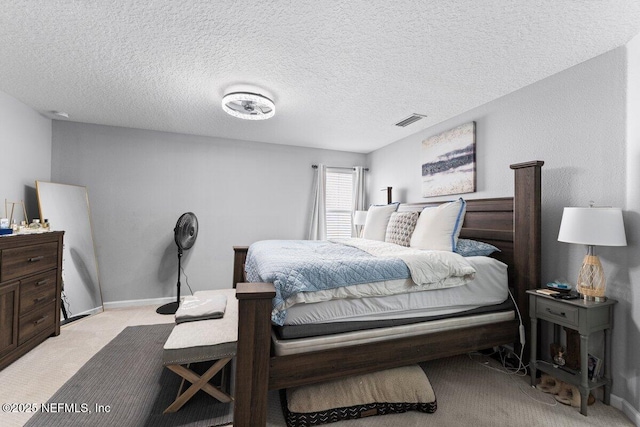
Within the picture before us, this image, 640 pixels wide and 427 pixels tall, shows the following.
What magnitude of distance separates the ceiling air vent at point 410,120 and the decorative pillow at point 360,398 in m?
2.62

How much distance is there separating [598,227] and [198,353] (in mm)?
2574

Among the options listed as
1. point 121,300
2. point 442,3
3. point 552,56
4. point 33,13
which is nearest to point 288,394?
point 442,3

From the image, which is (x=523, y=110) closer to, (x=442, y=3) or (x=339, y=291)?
(x=442, y=3)

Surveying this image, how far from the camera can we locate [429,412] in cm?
176

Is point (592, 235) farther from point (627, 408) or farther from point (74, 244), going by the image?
point (74, 244)

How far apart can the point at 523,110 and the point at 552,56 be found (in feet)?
1.79

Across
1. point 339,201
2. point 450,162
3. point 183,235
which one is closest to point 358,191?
point 339,201

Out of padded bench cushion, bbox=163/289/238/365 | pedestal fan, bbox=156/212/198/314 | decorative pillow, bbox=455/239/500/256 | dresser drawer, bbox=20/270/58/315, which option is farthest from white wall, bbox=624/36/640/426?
dresser drawer, bbox=20/270/58/315

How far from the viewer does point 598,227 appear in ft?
5.56

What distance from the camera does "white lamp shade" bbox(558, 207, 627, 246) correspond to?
1.67 meters

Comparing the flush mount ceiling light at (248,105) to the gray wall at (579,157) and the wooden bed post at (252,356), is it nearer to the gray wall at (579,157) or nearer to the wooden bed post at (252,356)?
the wooden bed post at (252,356)

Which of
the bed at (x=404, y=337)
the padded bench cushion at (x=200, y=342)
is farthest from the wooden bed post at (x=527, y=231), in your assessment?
the padded bench cushion at (x=200, y=342)

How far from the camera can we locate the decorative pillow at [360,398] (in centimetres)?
163

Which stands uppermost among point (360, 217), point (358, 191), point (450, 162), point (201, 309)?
point (450, 162)
